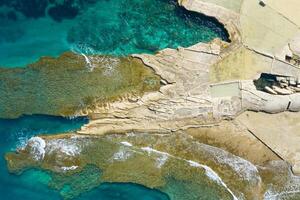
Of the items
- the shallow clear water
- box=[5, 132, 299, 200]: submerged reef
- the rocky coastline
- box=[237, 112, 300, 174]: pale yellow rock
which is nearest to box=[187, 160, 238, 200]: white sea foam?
box=[5, 132, 299, 200]: submerged reef

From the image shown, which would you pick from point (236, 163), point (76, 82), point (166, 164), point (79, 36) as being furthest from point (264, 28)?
point (76, 82)

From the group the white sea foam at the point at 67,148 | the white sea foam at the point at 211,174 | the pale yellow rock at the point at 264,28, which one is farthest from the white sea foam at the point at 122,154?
the pale yellow rock at the point at 264,28

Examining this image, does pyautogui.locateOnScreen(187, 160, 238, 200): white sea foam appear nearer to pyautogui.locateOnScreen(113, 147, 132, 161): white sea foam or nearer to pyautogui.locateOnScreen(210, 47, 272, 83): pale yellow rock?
pyautogui.locateOnScreen(113, 147, 132, 161): white sea foam

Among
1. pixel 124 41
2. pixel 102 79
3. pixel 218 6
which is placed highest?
pixel 218 6

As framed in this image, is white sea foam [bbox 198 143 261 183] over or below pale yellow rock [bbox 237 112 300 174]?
below

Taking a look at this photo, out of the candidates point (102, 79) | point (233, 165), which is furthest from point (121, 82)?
point (233, 165)

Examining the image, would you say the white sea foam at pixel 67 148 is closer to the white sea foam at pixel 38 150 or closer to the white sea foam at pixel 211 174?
the white sea foam at pixel 38 150

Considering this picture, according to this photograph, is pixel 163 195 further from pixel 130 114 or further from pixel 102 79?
pixel 102 79
